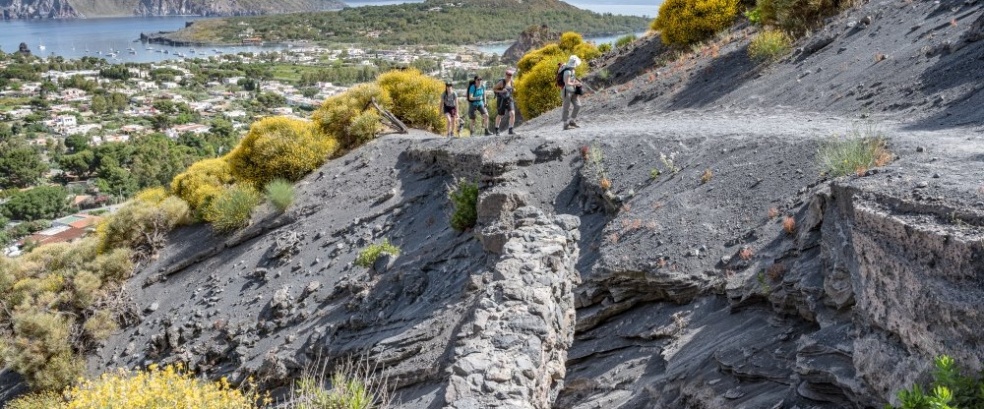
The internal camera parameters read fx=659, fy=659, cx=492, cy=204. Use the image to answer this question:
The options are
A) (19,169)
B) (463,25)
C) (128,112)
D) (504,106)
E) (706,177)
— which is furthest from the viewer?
(463,25)

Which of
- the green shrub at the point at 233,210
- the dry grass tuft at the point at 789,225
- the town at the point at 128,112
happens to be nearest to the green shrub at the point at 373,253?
the green shrub at the point at 233,210

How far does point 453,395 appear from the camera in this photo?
16.8ft

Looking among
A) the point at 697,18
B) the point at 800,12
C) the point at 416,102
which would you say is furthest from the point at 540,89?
the point at 800,12

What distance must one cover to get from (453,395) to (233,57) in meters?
163

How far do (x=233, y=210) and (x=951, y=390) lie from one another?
1444cm

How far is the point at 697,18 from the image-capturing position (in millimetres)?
20422

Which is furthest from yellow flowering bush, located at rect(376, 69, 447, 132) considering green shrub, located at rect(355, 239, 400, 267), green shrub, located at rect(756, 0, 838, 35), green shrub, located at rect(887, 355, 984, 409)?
green shrub, located at rect(887, 355, 984, 409)

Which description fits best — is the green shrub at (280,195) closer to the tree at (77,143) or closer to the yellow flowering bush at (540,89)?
the yellow flowering bush at (540,89)

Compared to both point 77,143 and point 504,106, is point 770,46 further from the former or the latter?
point 77,143

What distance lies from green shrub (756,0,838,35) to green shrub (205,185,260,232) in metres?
13.3

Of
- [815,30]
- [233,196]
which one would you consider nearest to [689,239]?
[815,30]

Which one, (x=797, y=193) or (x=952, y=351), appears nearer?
(x=952, y=351)

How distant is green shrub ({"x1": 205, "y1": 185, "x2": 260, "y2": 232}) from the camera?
1535 centimetres

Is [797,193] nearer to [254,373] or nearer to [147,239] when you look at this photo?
[254,373]
